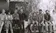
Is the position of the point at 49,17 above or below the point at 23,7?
below

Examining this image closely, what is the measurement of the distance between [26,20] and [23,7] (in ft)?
0.57

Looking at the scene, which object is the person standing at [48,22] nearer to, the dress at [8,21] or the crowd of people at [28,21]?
the crowd of people at [28,21]

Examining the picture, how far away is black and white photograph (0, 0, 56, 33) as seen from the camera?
4.14ft

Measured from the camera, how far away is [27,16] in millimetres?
1298

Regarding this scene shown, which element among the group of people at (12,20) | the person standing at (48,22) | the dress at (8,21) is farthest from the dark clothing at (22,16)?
the person standing at (48,22)

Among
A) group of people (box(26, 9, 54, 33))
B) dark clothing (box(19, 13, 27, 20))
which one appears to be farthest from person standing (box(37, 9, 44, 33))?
dark clothing (box(19, 13, 27, 20))

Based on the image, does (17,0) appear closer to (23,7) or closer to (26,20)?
(23,7)

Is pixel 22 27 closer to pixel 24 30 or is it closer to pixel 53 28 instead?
pixel 24 30

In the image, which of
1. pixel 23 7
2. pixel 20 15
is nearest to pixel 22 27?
pixel 20 15

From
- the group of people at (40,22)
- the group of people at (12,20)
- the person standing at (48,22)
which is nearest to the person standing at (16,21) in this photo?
the group of people at (12,20)

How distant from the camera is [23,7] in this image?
131 cm

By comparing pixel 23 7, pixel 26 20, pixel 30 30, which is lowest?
pixel 30 30

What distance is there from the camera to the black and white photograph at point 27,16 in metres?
1.26

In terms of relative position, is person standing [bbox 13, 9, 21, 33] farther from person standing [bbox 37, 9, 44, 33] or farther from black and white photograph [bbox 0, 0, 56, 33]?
person standing [bbox 37, 9, 44, 33]
